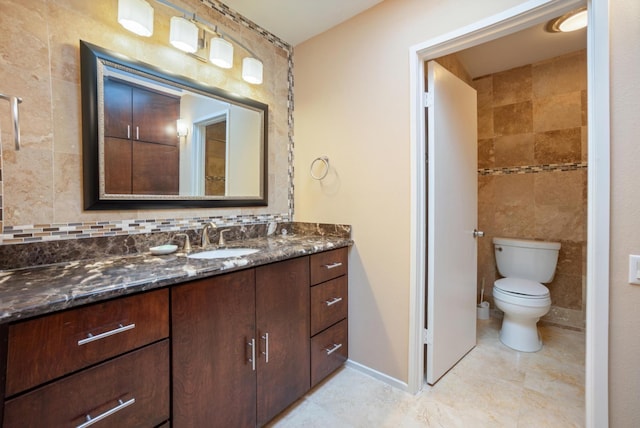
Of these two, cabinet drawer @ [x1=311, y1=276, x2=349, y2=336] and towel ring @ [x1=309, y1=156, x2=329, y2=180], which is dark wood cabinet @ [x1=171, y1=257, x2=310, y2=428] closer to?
cabinet drawer @ [x1=311, y1=276, x2=349, y2=336]

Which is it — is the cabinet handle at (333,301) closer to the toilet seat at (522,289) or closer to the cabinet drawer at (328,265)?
the cabinet drawer at (328,265)

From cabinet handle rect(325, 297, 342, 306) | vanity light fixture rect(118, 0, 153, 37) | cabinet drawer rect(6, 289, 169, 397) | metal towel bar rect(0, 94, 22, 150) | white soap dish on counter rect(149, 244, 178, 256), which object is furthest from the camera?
cabinet handle rect(325, 297, 342, 306)

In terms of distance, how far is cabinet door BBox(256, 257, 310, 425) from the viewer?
1.32m

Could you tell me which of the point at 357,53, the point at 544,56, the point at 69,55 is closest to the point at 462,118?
the point at 357,53

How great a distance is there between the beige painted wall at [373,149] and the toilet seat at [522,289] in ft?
3.35

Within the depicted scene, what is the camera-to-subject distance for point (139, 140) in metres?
1.41

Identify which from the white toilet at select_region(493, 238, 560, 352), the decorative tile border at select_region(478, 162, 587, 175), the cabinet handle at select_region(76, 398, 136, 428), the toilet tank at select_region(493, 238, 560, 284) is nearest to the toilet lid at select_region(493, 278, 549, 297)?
the white toilet at select_region(493, 238, 560, 352)

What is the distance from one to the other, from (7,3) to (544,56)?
11.4 feet

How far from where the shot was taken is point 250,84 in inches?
75.8

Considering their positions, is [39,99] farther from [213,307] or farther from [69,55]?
[213,307]

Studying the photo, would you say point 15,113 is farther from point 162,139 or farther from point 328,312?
point 328,312

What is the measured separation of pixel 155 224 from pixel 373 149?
4.46ft

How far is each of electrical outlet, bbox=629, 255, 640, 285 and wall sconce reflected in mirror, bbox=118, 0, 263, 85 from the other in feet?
6.81

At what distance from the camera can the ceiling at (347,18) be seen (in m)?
1.73
